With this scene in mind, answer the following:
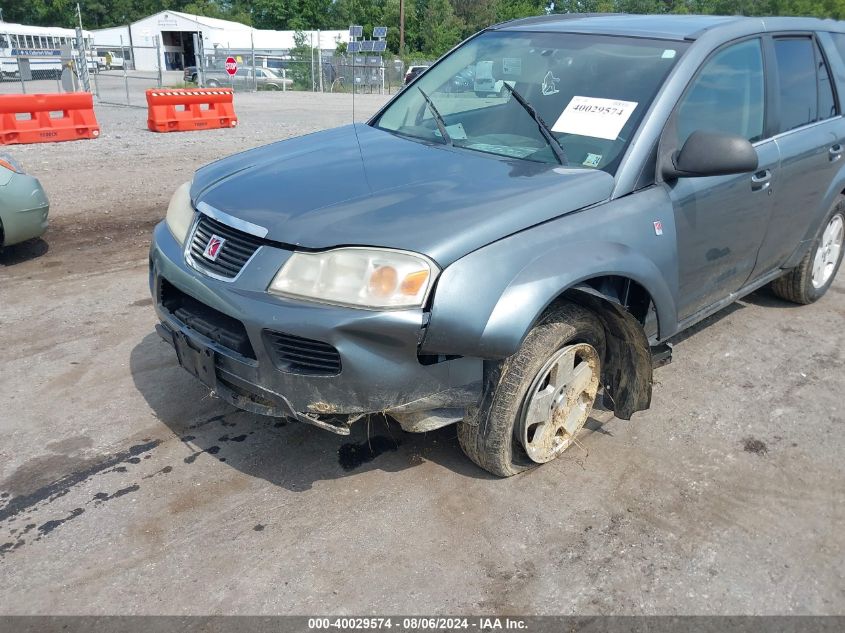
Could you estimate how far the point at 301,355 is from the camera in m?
2.74

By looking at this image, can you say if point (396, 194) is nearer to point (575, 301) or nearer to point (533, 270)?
point (533, 270)

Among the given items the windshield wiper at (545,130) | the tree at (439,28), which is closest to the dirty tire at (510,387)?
the windshield wiper at (545,130)

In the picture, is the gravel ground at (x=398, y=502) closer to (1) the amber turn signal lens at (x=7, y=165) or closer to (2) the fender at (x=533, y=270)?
(2) the fender at (x=533, y=270)

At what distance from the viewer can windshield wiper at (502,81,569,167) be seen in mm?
3383

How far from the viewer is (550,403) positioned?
3168 millimetres

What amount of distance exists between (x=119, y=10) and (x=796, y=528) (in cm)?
8768

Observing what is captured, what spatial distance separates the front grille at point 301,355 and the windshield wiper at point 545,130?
4.76 ft

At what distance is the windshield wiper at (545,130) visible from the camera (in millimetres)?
3383

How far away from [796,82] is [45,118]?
1197 cm

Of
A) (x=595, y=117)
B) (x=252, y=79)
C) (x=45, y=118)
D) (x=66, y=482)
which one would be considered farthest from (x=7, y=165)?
(x=252, y=79)

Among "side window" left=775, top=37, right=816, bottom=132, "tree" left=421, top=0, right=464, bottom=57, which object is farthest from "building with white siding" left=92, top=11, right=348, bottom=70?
"side window" left=775, top=37, right=816, bottom=132

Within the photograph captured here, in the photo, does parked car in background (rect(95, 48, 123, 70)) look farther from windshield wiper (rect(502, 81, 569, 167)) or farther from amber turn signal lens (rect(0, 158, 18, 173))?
windshield wiper (rect(502, 81, 569, 167))

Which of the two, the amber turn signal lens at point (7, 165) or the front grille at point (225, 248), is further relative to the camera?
the amber turn signal lens at point (7, 165)

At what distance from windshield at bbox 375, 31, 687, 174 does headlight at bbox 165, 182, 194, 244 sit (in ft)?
4.15
